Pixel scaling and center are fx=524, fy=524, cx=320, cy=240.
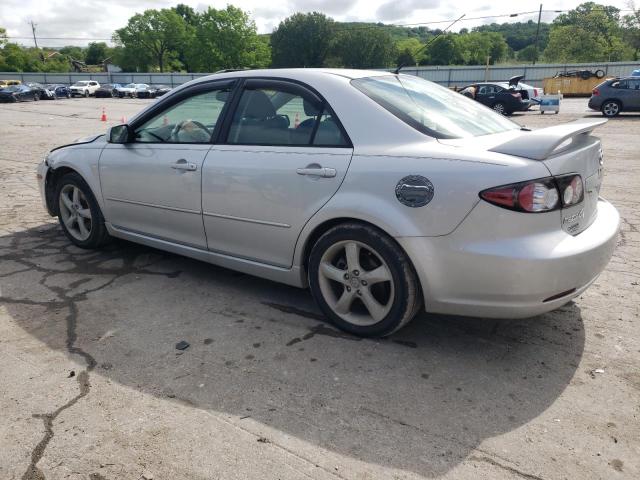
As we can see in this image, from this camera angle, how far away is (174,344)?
3240 mm

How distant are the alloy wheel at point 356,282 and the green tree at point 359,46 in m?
96.1

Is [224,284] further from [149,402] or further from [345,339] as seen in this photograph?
[149,402]

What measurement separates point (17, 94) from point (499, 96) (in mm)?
37189

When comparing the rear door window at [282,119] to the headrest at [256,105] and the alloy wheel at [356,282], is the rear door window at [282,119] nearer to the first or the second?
the headrest at [256,105]

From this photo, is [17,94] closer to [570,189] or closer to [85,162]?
[85,162]

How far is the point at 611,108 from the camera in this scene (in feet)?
66.2

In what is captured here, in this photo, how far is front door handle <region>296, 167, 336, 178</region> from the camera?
3.10 metres

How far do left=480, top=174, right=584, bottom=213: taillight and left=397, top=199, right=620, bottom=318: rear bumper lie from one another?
7 centimetres

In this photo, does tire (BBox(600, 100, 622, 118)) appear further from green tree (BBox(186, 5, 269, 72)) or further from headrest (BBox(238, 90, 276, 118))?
green tree (BBox(186, 5, 269, 72))

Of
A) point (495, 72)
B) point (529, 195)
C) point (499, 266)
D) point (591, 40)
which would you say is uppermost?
point (591, 40)

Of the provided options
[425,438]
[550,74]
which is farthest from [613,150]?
[550,74]

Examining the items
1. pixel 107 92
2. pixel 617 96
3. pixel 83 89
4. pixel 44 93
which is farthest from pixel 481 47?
pixel 617 96

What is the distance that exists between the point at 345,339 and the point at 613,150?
35.2ft

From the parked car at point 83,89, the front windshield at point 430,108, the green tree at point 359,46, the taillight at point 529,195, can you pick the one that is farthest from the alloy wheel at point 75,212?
the green tree at point 359,46
